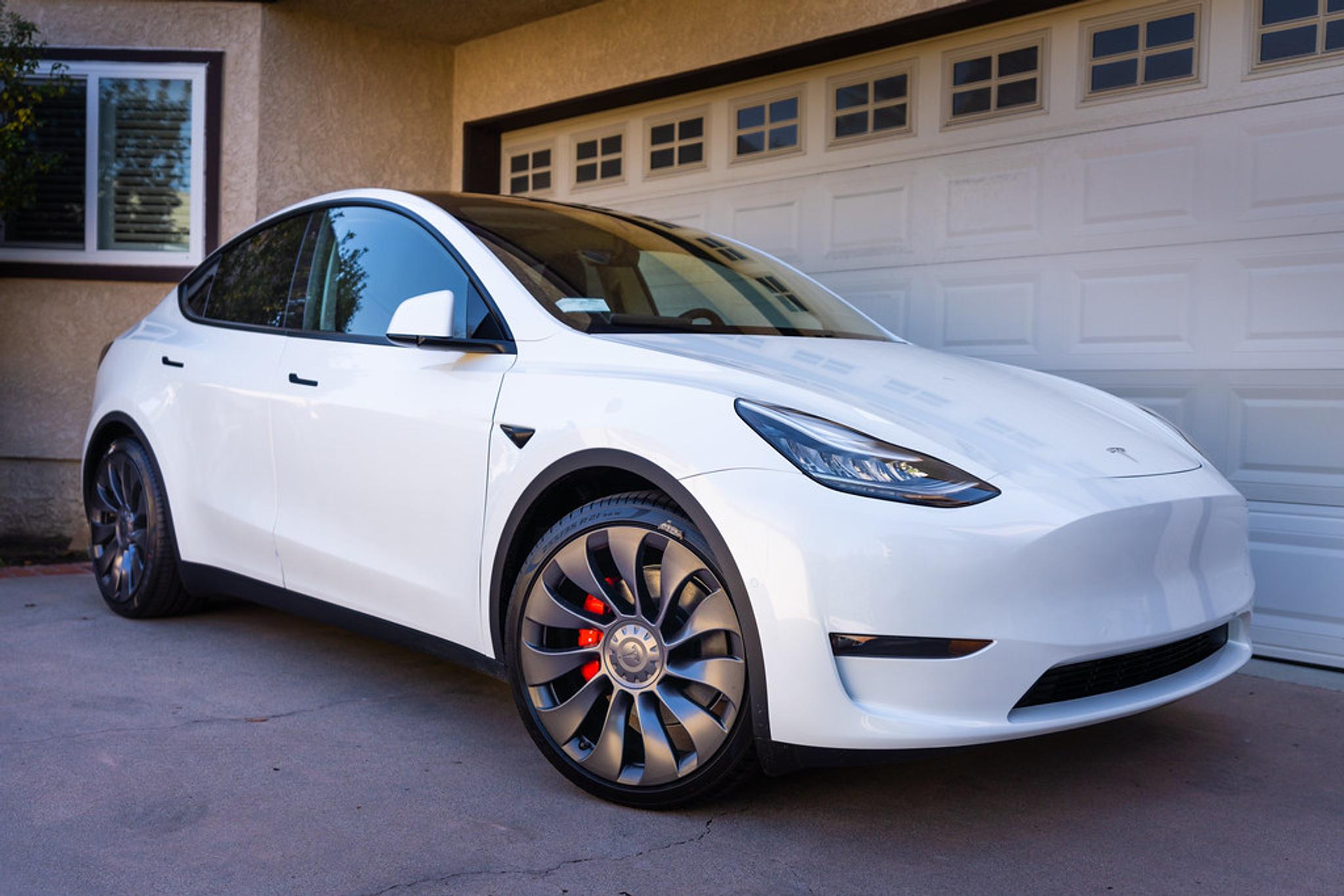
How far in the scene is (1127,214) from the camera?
495 cm

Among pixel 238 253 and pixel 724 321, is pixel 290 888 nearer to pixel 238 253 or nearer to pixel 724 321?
pixel 724 321

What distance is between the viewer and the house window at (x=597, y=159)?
7.20 metres

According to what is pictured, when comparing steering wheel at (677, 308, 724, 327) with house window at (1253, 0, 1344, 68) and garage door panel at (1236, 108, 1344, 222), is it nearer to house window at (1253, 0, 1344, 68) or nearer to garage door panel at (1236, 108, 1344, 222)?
garage door panel at (1236, 108, 1344, 222)

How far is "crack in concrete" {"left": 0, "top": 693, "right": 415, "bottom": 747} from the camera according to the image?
3.21 m

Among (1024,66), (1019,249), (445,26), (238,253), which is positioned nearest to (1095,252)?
(1019,249)

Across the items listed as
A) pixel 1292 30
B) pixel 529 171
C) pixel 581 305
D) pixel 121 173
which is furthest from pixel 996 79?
pixel 121 173

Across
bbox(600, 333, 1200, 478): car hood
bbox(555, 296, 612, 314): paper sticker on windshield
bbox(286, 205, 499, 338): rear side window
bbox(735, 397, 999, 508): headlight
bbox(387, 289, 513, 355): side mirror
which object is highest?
bbox(286, 205, 499, 338): rear side window

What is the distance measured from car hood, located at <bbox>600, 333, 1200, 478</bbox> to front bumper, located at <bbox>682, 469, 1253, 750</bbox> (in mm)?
167

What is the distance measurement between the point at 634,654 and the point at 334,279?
183 cm

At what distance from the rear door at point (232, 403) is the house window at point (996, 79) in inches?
121

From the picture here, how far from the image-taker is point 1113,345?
4.97 meters

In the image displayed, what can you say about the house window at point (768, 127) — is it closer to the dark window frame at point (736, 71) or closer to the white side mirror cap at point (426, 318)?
the dark window frame at point (736, 71)

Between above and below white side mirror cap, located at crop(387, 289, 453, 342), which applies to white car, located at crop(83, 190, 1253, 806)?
below

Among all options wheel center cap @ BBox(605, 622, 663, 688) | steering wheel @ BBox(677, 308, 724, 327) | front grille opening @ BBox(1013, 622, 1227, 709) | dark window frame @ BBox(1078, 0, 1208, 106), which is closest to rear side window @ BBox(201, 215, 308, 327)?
steering wheel @ BBox(677, 308, 724, 327)
